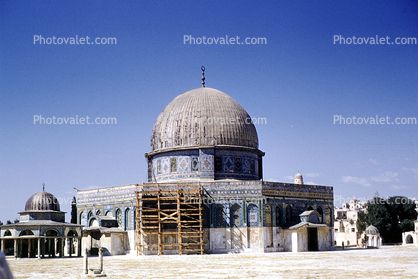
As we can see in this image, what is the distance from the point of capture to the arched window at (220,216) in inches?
1474

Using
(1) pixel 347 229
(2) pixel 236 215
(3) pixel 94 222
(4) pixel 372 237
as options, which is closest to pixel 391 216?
(4) pixel 372 237

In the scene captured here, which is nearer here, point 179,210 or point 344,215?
point 179,210

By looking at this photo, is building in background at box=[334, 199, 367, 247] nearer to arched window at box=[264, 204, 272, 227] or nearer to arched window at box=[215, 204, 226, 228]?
arched window at box=[264, 204, 272, 227]

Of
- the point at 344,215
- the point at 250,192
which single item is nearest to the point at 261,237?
the point at 250,192

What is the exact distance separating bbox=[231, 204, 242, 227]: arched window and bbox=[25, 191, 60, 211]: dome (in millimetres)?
14859

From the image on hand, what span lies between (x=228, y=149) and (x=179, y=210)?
783cm

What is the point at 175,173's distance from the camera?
135 feet

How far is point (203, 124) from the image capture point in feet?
137

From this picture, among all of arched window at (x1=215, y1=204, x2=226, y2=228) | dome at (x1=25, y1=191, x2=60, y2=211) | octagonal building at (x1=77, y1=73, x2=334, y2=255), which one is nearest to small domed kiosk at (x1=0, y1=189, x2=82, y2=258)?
dome at (x1=25, y1=191, x2=60, y2=211)

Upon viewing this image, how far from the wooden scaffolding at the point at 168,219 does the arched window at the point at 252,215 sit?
3.65 m

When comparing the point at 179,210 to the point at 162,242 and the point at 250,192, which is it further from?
the point at 250,192

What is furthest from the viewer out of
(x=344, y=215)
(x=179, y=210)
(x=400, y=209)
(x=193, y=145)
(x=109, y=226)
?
(x=344, y=215)

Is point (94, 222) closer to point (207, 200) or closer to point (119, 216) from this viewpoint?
point (119, 216)

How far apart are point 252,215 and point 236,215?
117 cm
